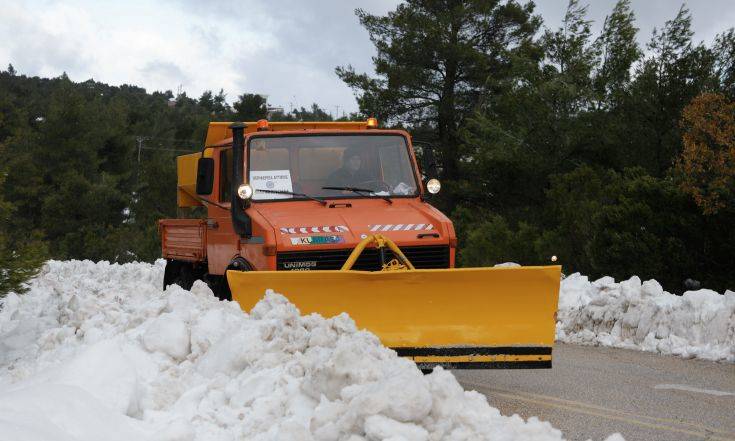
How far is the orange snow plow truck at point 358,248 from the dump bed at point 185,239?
0.04m

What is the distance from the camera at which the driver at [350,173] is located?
934 centimetres

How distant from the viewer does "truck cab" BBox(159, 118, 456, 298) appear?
27.9 feet

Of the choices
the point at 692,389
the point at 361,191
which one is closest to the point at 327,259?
the point at 361,191

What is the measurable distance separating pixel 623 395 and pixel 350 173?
347 centimetres

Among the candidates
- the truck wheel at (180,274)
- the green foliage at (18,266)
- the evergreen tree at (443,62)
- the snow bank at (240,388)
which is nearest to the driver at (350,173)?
the snow bank at (240,388)

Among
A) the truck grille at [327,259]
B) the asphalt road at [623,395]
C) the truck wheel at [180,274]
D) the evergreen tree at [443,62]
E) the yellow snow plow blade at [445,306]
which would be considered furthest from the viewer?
the evergreen tree at [443,62]

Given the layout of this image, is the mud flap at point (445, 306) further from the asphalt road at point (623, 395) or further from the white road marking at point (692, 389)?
the white road marking at point (692, 389)

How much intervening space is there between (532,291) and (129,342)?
322 cm

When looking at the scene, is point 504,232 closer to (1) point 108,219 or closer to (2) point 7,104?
(1) point 108,219

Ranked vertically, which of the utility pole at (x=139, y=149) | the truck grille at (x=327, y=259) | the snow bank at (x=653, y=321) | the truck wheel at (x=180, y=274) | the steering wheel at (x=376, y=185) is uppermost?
the utility pole at (x=139, y=149)

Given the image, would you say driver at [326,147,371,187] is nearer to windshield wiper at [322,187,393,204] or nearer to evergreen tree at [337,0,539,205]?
windshield wiper at [322,187,393,204]

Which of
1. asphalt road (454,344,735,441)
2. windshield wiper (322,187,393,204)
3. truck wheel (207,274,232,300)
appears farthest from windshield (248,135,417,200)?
asphalt road (454,344,735,441)

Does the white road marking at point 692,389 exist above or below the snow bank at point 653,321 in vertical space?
below

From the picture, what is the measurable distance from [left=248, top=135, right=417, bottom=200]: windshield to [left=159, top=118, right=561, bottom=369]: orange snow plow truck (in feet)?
0.04
